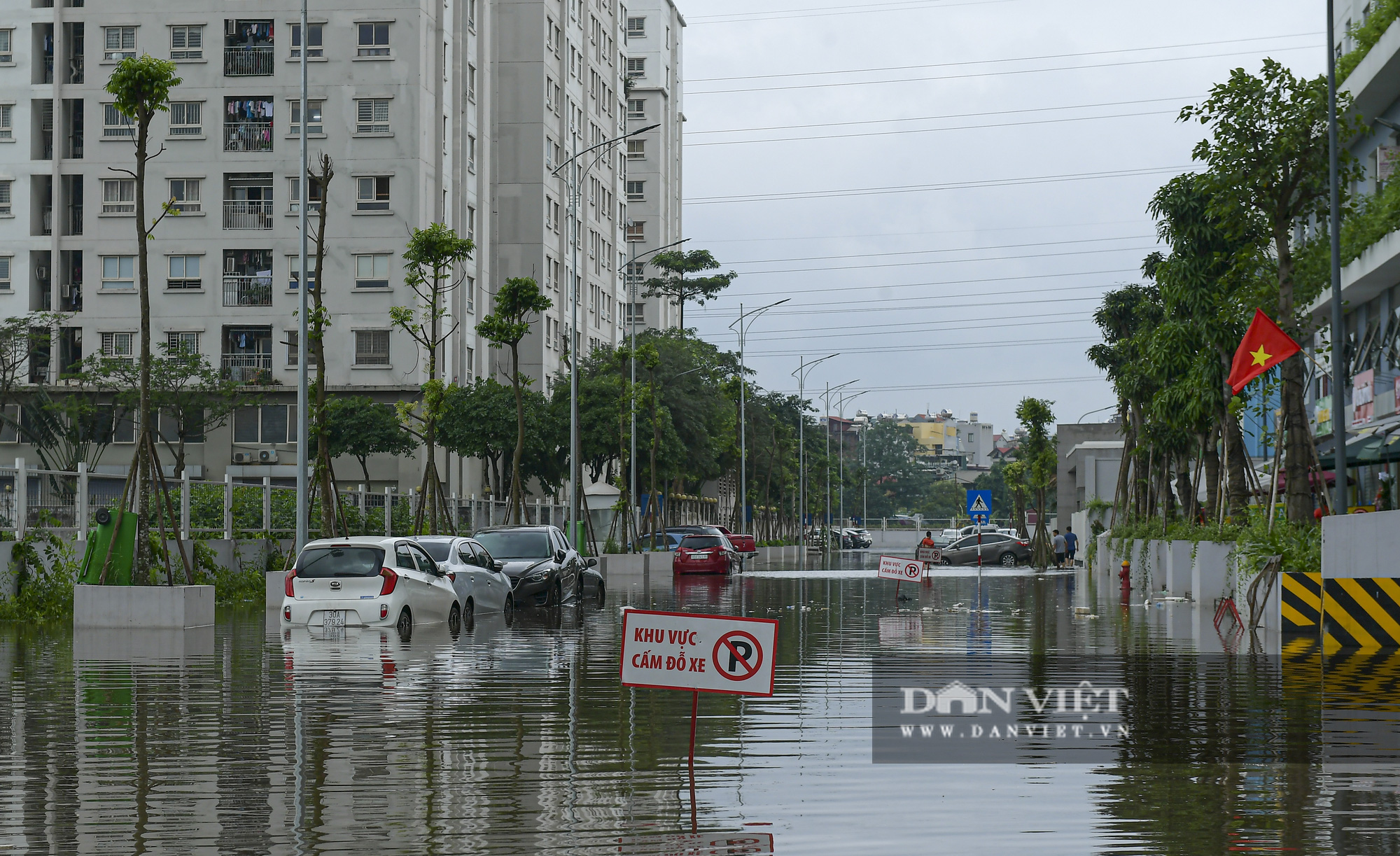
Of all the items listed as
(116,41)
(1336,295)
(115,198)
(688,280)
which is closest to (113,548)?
(1336,295)

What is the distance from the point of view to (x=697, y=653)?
9.05 m

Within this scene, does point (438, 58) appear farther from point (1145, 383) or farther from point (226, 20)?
point (1145, 383)

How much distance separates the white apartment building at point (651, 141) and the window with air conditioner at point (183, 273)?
58011 millimetres

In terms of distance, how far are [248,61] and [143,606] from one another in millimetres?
52315

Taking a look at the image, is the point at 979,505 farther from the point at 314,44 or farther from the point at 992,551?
the point at 314,44

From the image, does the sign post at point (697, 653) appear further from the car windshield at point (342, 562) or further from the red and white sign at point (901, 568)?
the red and white sign at point (901, 568)

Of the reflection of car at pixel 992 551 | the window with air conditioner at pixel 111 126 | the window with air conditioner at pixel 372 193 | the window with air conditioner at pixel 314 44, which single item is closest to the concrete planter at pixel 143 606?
the window with air conditioner at pixel 372 193

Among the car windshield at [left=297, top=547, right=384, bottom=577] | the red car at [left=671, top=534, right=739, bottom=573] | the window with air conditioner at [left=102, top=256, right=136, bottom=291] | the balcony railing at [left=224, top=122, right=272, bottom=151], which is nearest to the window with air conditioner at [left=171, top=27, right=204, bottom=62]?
the balcony railing at [left=224, top=122, right=272, bottom=151]

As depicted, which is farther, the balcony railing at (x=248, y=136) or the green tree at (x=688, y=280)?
the green tree at (x=688, y=280)

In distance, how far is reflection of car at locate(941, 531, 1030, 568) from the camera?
2889 inches

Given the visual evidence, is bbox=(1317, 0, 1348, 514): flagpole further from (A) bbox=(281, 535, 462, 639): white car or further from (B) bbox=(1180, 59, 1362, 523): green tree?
(A) bbox=(281, 535, 462, 639): white car

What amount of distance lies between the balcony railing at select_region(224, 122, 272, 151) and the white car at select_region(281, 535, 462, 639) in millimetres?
50790

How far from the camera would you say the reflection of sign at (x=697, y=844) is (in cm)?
732


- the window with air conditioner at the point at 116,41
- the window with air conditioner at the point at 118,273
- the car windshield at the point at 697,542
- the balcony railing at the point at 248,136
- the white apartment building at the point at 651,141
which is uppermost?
the white apartment building at the point at 651,141
